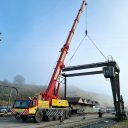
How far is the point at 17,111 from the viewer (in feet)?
80.5

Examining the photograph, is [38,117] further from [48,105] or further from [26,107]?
[48,105]

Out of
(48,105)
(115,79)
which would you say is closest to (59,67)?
(48,105)

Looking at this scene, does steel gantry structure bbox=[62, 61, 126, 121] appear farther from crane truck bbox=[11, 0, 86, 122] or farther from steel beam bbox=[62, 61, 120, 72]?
crane truck bbox=[11, 0, 86, 122]

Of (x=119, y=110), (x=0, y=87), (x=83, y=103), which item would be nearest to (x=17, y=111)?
(x=0, y=87)

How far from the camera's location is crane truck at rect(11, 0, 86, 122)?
24.6 m

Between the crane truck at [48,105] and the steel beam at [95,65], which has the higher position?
the steel beam at [95,65]

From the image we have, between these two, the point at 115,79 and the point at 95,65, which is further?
the point at 95,65

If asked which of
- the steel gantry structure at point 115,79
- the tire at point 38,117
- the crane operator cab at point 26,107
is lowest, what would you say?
the tire at point 38,117

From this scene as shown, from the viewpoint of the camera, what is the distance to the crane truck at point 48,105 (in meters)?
24.6

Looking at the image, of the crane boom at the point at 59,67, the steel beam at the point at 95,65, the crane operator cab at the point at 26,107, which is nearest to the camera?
the crane operator cab at the point at 26,107

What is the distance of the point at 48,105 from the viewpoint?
27.3m

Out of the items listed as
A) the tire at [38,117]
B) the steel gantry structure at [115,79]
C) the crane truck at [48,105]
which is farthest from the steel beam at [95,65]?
the tire at [38,117]

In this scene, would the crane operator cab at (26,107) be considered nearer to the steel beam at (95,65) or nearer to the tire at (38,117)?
the tire at (38,117)

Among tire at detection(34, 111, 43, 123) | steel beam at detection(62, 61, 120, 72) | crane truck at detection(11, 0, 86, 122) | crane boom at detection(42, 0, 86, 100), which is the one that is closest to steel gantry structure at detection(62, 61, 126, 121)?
steel beam at detection(62, 61, 120, 72)
